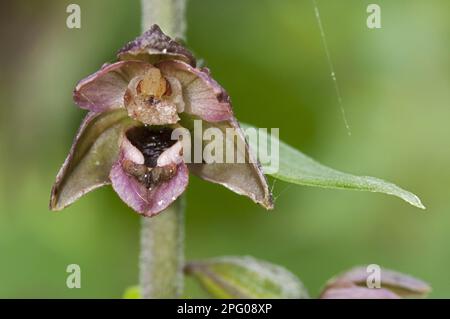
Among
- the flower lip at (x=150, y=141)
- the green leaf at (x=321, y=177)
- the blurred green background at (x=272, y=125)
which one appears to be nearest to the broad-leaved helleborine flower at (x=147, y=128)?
the flower lip at (x=150, y=141)

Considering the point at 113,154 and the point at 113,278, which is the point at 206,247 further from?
the point at 113,154

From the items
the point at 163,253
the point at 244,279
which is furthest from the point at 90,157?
the point at 244,279

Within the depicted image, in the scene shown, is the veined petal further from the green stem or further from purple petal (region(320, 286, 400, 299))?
purple petal (region(320, 286, 400, 299))

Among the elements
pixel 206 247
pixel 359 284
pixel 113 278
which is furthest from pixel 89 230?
pixel 359 284

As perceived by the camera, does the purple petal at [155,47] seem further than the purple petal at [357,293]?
No

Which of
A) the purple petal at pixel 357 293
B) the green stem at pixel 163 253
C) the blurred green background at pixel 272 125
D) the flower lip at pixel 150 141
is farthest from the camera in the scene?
the blurred green background at pixel 272 125

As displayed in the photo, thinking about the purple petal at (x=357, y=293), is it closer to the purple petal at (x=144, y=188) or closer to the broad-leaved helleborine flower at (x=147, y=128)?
the broad-leaved helleborine flower at (x=147, y=128)
